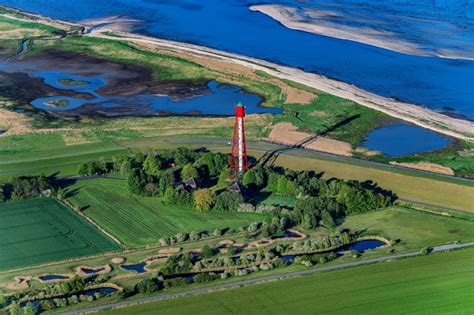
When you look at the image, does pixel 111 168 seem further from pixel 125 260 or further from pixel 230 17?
pixel 230 17

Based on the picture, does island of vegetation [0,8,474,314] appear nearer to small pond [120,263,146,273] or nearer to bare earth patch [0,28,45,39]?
small pond [120,263,146,273]

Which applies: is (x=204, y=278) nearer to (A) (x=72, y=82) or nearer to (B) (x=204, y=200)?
(B) (x=204, y=200)

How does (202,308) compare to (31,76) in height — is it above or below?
below

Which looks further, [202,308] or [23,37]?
[23,37]

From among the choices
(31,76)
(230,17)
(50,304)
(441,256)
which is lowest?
(50,304)

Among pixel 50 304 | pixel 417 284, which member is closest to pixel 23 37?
pixel 50 304

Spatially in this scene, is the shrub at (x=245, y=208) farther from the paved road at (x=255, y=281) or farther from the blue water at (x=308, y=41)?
the blue water at (x=308, y=41)

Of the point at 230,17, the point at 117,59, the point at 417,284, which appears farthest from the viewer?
the point at 230,17
